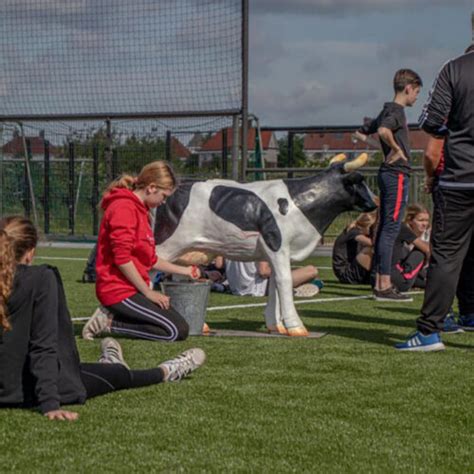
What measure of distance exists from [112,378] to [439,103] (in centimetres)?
296

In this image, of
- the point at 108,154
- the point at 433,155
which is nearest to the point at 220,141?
the point at 108,154

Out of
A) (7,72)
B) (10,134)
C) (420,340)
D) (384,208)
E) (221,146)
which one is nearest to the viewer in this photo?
→ (420,340)

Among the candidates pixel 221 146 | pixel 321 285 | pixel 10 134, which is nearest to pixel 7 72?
pixel 10 134

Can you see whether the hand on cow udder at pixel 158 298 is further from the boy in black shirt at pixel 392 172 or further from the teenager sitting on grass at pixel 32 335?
the boy in black shirt at pixel 392 172

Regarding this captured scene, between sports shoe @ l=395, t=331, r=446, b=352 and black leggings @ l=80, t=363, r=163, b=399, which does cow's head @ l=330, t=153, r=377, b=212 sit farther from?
black leggings @ l=80, t=363, r=163, b=399

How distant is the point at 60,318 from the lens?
5426 millimetres

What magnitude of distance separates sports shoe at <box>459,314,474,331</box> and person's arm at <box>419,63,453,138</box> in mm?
2141

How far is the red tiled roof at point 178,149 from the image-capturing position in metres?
18.4

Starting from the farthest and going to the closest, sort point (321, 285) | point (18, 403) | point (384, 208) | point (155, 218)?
point (321, 285), point (384, 208), point (155, 218), point (18, 403)

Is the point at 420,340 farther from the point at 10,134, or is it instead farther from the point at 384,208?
the point at 10,134

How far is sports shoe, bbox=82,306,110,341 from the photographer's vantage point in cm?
809

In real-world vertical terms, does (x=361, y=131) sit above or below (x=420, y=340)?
above

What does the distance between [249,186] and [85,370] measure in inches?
128

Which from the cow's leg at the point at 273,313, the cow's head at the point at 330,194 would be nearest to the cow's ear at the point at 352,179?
the cow's head at the point at 330,194
